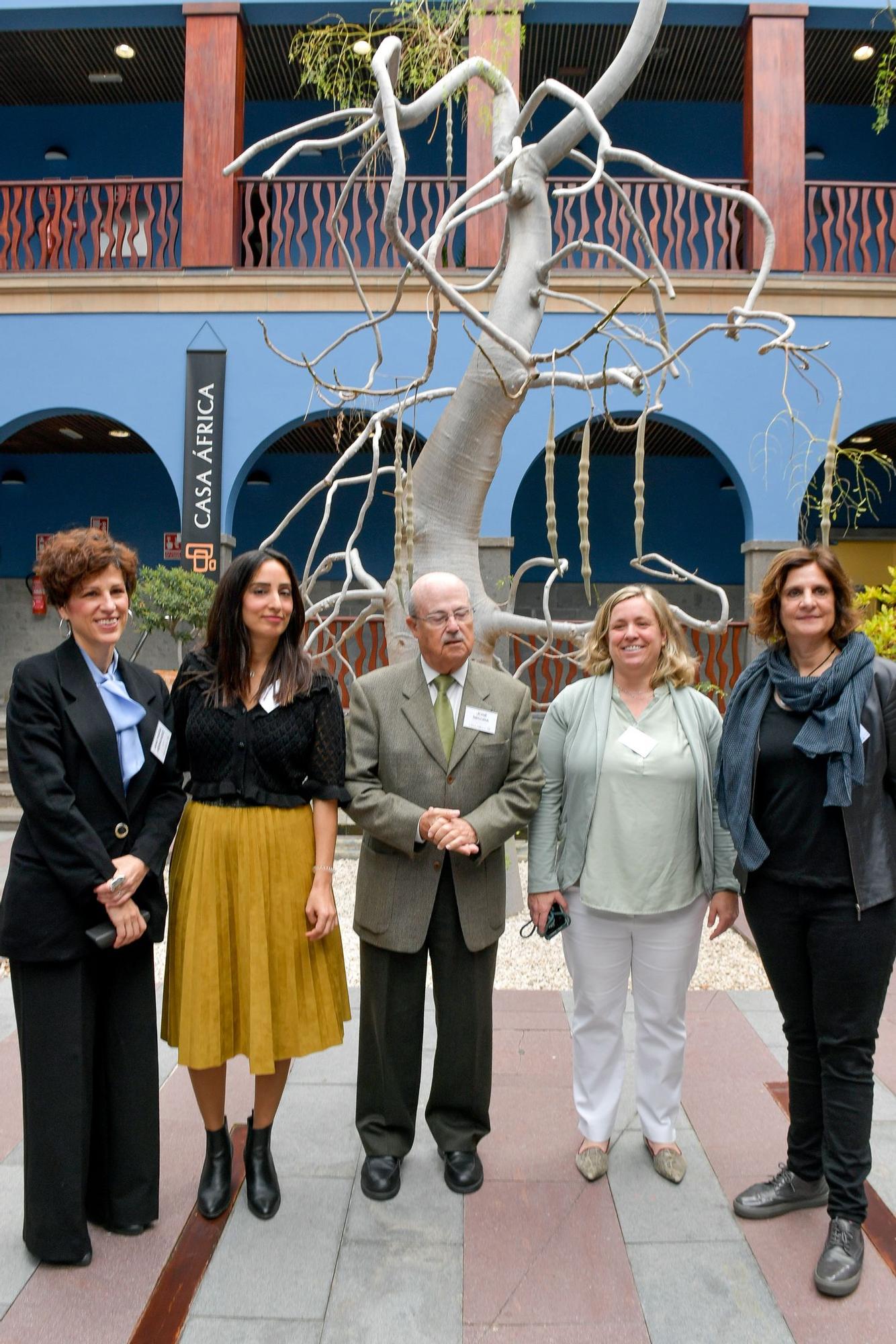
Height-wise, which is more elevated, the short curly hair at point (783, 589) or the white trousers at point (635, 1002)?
the short curly hair at point (783, 589)

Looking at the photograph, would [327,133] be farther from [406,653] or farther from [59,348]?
[406,653]

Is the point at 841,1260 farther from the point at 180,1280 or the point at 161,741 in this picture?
the point at 161,741

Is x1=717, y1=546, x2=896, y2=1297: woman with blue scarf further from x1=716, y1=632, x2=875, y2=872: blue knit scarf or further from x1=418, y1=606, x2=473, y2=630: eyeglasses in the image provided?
x1=418, y1=606, x2=473, y2=630: eyeglasses

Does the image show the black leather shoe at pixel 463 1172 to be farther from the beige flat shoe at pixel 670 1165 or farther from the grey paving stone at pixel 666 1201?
the beige flat shoe at pixel 670 1165

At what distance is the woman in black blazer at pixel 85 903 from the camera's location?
7.87 feet

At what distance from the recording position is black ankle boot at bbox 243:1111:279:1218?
105 inches

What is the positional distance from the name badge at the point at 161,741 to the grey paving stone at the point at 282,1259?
1305 mm

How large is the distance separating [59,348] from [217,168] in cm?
247

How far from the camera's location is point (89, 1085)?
99.1 inches

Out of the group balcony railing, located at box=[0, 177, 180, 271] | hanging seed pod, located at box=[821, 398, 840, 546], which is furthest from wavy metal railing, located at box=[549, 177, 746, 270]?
hanging seed pod, located at box=[821, 398, 840, 546]

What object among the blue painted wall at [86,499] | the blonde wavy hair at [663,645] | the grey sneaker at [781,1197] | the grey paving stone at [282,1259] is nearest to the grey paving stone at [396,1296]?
the grey paving stone at [282,1259]

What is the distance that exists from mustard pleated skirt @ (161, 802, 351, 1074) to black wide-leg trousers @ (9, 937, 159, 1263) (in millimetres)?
111

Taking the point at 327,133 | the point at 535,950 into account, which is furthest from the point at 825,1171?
the point at 327,133

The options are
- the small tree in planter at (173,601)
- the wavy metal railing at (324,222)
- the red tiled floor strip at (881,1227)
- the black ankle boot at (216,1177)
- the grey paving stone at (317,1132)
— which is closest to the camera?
the red tiled floor strip at (881,1227)
